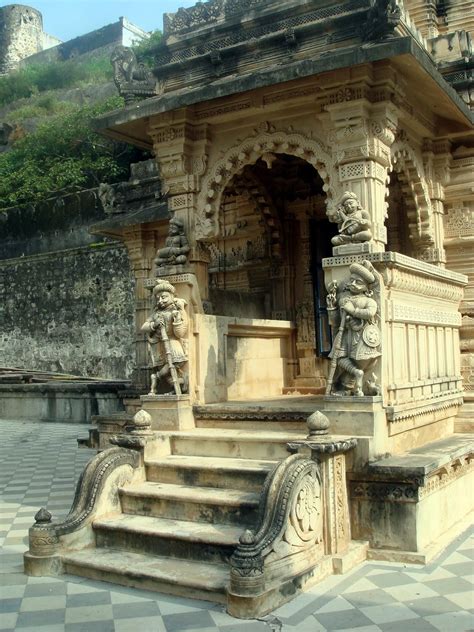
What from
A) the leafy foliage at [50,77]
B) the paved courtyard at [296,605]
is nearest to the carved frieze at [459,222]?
the paved courtyard at [296,605]

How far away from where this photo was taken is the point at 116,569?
5211 mm

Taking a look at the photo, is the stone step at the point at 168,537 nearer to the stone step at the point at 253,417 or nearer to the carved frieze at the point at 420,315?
the stone step at the point at 253,417

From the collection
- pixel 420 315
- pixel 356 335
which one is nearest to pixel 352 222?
pixel 356 335

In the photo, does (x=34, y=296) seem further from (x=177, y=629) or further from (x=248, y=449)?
(x=177, y=629)

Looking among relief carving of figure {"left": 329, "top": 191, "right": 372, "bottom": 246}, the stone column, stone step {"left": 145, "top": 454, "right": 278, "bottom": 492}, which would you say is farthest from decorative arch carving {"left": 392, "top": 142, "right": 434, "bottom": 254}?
the stone column

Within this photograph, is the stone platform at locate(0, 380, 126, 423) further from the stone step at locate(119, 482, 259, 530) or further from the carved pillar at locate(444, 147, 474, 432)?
the stone step at locate(119, 482, 259, 530)

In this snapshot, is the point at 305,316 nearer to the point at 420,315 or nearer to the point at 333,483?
the point at 420,315

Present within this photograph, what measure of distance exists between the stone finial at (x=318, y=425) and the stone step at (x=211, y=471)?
1.74 feet

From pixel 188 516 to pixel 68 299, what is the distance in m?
21.4

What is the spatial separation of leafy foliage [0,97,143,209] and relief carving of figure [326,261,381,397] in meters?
25.3

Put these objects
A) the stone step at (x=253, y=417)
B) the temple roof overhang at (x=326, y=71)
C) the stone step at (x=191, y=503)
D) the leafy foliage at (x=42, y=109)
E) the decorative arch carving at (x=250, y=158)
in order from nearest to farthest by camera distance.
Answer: the stone step at (x=191, y=503) → the temple roof overhang at (x=326, y=71) → the stone step at (x=253, y=417) → the decorative arch carving at (x=250, y=158) → the leafy foliage at (x=42, y=109)

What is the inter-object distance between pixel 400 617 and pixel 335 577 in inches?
30.3

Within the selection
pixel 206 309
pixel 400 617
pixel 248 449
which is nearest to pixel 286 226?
pixel 206 309

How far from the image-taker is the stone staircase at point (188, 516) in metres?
5.10
